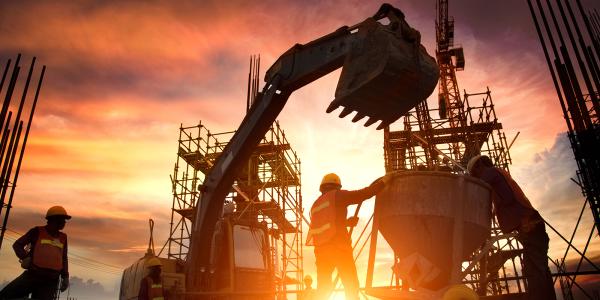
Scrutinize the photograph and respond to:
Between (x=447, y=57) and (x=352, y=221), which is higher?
(x=447, y=57)

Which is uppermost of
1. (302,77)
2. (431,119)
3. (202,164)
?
(431,119)

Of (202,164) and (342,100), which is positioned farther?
(202,164)

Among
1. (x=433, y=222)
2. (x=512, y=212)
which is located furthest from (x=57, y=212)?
(x=512, y=212)

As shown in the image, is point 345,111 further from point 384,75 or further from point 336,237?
point 336,237

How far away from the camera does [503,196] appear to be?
595 centimetres

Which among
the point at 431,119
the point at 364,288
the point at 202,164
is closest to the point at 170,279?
the point at 364,288

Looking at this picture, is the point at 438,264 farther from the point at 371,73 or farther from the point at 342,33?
the point at 342,33

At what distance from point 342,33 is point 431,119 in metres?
18.1

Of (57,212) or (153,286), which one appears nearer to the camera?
(57,212)

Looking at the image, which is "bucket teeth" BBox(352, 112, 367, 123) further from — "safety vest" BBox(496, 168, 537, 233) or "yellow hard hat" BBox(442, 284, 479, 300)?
"yellow hard hat" BBox(442, 284, 479, 300)

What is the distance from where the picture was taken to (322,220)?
623 cm

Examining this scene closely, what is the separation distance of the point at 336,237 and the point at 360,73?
7.66 ft

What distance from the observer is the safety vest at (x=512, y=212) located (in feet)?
18.6

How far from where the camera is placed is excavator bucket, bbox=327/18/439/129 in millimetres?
5770
